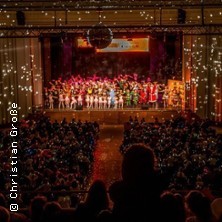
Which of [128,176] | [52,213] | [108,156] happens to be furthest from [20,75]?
[128,176]

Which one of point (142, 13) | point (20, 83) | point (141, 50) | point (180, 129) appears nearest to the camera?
point (180, 129)

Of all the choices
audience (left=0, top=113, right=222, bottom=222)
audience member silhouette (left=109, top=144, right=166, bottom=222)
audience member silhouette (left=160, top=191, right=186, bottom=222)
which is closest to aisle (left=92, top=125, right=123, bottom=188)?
audience (left=0, top=113, right=222, bottom=222)

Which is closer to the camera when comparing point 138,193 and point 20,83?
point 138,193

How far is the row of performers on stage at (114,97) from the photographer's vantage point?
18078 mm

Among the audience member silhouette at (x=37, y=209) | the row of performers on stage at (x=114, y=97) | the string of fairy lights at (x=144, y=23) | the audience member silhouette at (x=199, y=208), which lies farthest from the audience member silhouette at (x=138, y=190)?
the row of performers on stage at (x=114, y=97)

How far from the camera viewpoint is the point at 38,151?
9789mm

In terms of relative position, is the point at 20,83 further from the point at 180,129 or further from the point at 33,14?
the point at 180,129

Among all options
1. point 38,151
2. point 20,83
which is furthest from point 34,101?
point 38,151

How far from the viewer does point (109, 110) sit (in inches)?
693

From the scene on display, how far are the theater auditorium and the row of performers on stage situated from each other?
4 cm

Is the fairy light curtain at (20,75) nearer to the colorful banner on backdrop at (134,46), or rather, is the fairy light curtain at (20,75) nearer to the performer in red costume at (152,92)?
the colorful banner on backdrop at (134,46)

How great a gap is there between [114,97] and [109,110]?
696 mm

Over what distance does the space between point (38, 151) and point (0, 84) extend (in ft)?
24.1

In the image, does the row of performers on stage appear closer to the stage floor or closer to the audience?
the stage floor
